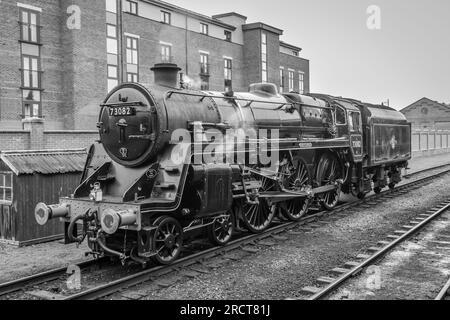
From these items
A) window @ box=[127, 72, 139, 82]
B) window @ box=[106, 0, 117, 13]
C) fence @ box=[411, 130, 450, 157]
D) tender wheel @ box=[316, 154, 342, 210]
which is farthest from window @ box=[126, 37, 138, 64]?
fence @ box=[411, 130, 450, 157]

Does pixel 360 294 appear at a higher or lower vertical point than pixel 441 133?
lower

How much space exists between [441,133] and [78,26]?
1442 inches

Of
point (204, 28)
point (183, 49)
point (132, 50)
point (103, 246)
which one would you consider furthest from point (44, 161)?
point (204, 28)

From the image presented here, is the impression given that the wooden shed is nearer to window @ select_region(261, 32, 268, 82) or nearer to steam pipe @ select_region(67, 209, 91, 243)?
steam pipe @ select_region(67, 209, 91, 243)

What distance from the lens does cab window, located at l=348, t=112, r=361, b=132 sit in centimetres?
1349

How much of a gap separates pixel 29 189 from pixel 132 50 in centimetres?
2405

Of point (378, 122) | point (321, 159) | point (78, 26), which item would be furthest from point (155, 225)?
point (78, 26)

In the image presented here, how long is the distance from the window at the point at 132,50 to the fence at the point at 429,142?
2300 centimetres

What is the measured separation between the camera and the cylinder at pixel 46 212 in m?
7.25

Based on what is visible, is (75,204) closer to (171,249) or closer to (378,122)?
(171,249)

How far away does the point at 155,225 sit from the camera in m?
6.86

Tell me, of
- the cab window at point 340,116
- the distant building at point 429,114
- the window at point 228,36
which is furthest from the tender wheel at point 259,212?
the distant building at point 429,114

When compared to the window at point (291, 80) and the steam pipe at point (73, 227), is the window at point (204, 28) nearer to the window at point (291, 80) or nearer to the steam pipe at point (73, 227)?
the window at point (291, 80)

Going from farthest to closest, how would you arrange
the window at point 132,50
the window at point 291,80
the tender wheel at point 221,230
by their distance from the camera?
1. the window at point 291,80
2. the window at point 132,50
3. the tender wheel at point 221,230
